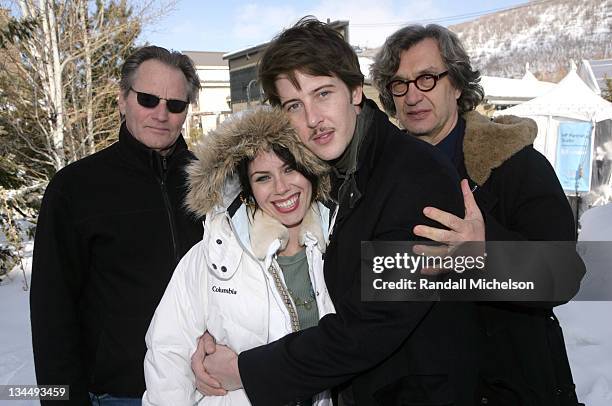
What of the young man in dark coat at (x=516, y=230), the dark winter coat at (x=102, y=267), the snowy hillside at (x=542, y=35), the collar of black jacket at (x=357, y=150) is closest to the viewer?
the collar of black jacket at (x=357, y=150)

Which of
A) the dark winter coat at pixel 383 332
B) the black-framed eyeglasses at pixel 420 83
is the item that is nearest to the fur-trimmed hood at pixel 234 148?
the dark winter coat at pixel 383 332

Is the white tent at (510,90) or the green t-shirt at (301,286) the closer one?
the green t-shirt at (301,286)

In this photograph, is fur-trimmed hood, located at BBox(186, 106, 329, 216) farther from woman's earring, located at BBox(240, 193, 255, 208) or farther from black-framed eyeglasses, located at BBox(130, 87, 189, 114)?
black-framed eyeglasses, located at BBox(130, 87, 189, 114)

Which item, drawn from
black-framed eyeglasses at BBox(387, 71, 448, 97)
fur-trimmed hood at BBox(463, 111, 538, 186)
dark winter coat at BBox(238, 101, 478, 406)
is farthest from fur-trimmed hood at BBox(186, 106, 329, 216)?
black-framed eyeglasses at BBox(387, 71, 448, 97)

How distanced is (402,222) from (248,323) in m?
0.74

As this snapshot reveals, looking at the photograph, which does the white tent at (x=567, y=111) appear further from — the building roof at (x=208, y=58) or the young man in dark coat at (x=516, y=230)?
the building roof at (x=208, y=58)

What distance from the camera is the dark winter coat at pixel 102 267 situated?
81.3 inches

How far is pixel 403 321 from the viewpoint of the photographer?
1.42 meters

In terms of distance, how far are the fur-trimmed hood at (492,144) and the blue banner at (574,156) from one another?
10092 mm

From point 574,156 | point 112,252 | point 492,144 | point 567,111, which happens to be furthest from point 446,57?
point 567,111

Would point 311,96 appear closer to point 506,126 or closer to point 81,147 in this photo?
point 506,126

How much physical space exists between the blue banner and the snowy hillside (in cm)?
6112

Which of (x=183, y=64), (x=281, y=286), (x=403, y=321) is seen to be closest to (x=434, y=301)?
(x=403, y=321)

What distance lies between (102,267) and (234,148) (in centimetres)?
88
